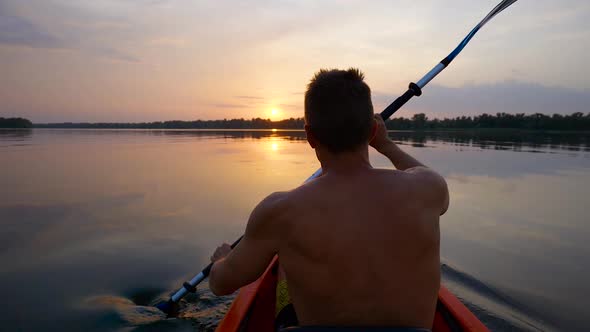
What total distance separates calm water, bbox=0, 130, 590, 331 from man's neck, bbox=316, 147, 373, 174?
2.96 meters

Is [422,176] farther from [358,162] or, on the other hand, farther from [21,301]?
[21,301]

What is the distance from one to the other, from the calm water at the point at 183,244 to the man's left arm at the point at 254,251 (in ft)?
7.68

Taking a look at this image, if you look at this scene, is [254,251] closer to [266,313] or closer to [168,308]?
[266,313]

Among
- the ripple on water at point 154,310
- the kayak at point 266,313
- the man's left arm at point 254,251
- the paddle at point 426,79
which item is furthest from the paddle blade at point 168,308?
the man's left arm at point 254,251

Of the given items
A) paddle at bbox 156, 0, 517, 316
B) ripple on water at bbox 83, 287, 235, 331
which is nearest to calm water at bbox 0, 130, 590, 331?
ripple on water at bbox 83, 287, 235, 331

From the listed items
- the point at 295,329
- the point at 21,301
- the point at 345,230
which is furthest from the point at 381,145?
the point at 21,301

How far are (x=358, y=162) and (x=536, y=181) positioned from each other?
1192 centimetres

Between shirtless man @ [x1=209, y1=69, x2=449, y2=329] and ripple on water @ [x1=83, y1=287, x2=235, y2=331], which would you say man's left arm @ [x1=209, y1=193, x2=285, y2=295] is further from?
ripple on water @ [x1=83, y1=287, x2=235, y2=331]

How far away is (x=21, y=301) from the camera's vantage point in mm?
4156

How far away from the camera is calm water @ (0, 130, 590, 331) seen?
157 inches

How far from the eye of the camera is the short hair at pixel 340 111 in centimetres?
142

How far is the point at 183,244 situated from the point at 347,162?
5224 mm

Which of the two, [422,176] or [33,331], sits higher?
[422,176]

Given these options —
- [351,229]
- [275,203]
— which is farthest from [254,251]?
[351,229]
